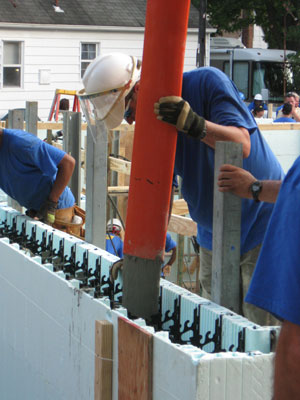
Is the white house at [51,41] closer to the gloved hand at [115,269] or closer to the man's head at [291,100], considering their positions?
the man's head at [291,100]

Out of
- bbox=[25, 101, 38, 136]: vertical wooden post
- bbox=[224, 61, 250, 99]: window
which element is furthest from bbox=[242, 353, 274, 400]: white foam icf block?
bbox=[224, 61, 250, 99]: window

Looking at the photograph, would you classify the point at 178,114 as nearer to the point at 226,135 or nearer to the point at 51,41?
the point at 226,135

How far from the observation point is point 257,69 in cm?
3194

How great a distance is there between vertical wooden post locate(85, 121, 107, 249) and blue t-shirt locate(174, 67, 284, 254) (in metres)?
1.04

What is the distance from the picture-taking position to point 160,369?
10.9ft

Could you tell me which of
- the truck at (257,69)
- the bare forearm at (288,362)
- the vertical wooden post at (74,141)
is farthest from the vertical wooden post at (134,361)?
the truck at (257,69)

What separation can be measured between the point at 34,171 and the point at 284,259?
5301mm

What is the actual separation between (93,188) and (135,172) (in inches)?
60.0

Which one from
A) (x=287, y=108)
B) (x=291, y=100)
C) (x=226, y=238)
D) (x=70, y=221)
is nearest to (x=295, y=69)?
(x=291, y=100)

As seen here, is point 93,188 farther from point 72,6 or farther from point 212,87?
point 72,6

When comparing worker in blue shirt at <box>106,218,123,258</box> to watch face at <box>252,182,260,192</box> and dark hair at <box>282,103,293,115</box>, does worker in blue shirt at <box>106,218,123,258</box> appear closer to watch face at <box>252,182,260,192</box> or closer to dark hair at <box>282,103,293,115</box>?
watch face at <box>252,182,260,192</box>

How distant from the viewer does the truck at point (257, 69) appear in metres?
31.7

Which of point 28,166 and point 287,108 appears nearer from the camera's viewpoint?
point 28,166

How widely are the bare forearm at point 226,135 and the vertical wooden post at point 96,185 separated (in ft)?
4.80
